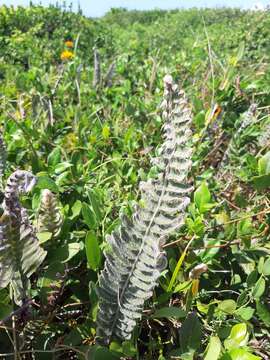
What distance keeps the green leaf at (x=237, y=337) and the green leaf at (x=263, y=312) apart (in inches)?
4.7

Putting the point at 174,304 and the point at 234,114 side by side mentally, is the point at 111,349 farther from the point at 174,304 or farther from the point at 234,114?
the point at 234,114

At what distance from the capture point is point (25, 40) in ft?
15.9

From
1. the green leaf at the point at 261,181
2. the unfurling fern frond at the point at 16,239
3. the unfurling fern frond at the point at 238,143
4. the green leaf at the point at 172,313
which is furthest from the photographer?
the unfurling fern frond at the point at 238,143

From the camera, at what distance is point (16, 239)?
805mm

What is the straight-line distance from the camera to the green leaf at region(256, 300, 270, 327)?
1.04 metres

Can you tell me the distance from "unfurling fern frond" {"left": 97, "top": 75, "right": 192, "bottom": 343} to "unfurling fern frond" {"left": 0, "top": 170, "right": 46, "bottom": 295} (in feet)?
0.41

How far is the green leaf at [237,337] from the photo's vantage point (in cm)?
91

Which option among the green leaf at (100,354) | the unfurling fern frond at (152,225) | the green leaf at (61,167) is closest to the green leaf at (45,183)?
the green leaf at (61,167)

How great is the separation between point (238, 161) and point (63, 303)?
831mm

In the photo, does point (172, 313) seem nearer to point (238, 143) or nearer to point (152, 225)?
point (152, 225)

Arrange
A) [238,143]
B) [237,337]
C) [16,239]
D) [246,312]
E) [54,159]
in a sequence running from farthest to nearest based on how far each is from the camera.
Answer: [238,143], [54,159], [246,312], [237,337], [16,239]

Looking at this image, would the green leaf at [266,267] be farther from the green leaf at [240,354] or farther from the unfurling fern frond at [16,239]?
the unfurling fern frond at [16,239]

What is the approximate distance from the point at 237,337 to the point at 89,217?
0.38 meters

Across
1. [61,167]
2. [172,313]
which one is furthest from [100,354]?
[61,167]
